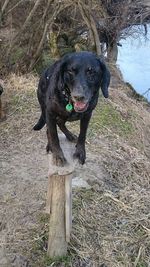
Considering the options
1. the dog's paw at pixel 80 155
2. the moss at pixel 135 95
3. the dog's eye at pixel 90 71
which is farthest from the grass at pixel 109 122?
the dog's eye at pixel 90 71

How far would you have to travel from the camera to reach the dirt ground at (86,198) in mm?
3988

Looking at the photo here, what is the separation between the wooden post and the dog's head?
0.68 metres

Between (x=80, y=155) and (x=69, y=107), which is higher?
(x=69, y=107)

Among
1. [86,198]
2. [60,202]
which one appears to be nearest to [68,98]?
[60,202]

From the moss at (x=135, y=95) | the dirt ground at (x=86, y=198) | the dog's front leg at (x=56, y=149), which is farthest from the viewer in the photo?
the moss at (x=135, y=95)

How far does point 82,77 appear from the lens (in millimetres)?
2842

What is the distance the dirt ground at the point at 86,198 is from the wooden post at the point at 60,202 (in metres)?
0.16

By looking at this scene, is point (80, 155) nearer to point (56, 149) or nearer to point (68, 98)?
point (56, 149)

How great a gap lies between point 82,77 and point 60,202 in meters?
1.13

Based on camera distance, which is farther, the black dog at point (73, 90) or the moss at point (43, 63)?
the moss at point (43, 63)

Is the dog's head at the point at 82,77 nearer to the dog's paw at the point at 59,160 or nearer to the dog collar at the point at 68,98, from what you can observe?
the dog collar at the point at 68,98

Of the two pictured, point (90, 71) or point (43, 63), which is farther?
point (43, 63)

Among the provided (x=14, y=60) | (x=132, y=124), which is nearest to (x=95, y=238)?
(x=132, y=124)

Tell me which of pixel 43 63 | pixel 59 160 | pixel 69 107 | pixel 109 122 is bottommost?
pixel 109 122
